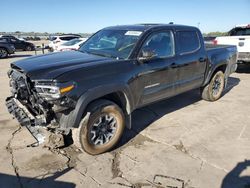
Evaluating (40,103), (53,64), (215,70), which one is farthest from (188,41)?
(40,103)

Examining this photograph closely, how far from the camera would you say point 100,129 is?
381 centimetres

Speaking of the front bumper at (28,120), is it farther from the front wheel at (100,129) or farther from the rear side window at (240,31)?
the rear side window at (240,31)

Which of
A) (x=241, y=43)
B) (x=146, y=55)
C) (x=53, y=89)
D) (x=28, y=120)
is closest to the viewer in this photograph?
(x=53, y=89)

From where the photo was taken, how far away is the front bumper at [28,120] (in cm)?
347

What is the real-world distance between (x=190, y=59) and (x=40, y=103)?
317 cm

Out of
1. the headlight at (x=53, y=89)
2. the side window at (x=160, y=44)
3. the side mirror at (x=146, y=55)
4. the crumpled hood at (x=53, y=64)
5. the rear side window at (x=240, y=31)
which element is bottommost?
the headlight at (x=53, y=89)

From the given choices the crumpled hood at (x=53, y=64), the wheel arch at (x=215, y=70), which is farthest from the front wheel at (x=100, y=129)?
the wheel arch at (x=215, y=70)

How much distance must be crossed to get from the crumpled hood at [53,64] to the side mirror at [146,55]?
533mm

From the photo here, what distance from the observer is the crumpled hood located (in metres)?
3.36

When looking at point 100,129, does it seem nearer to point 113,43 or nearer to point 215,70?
point 113,43

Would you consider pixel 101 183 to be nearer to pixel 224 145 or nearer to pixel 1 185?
pixel 1 185

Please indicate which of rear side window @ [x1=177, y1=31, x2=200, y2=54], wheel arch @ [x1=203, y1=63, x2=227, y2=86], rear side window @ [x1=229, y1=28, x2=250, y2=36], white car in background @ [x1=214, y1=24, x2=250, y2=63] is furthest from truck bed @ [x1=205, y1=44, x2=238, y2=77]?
rear side window @ [x1=229, y1=28, x2=250, y2=36]

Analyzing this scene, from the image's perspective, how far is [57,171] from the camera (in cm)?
343

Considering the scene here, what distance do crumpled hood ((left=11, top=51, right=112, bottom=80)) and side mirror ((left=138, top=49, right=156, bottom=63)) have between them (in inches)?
21.0
